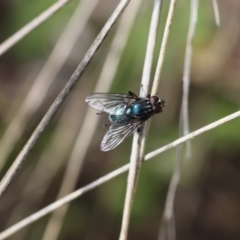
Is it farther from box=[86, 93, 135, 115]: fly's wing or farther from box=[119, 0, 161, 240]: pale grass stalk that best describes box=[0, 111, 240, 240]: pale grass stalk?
box=[86, 93, 135, 115]: fly's wing

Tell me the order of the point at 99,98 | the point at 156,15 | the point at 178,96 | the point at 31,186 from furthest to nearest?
the point at 178,96 < the point at 31,186 < the point at 99,98 < the point at 156,15

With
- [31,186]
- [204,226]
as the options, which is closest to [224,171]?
[204,226]

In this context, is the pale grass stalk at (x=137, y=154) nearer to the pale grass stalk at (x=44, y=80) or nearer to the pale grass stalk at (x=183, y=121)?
the pale grass stalk at (x=183, y=121)

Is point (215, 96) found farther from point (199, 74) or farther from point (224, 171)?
→ point (224, 171)

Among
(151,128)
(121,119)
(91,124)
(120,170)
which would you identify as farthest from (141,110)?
(151,128)

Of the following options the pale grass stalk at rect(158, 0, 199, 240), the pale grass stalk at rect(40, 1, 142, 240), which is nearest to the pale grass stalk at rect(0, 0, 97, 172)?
the pale grass stalk at rect(40, 1, 142, 240)

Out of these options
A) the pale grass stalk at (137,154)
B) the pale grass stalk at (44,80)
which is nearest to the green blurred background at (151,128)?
the pale grass stalk at (44,80)

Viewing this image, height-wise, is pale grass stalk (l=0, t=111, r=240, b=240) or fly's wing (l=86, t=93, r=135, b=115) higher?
fly's wing (l=86, t=93, r=135, b=115)
